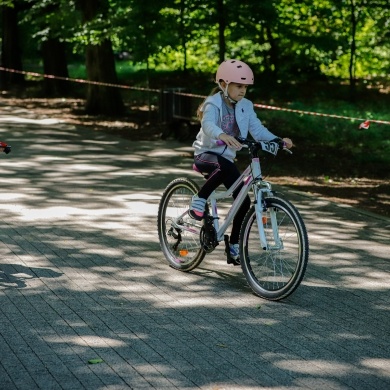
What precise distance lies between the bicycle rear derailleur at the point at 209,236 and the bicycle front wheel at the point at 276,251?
1.22ft

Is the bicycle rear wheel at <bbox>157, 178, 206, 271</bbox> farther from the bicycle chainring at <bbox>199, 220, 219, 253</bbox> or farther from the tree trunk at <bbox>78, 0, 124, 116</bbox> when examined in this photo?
the tree trunk at <bbox>78, 0, 124, 116</bbox>

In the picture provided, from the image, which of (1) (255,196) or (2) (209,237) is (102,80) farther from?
(1) (255,196)

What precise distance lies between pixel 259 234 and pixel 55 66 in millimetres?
24290

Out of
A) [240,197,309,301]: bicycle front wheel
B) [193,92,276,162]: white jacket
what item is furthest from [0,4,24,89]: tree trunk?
[240,197,309,301]: bicycle front wheel

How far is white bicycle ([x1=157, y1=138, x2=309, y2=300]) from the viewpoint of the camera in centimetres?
679

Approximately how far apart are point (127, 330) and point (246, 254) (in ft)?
4.44

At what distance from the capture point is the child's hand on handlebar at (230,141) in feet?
22.5

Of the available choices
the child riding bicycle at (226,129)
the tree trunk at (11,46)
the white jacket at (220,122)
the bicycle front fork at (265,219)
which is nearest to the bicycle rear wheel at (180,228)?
the child riding bicycle at (226,129)

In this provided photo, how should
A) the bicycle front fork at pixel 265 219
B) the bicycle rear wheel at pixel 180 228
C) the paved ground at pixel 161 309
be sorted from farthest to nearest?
the bicycle rear wheel at pixel 180 228 → the bicycle front fork at pixel 265 219 → the paved ground at pixel 161 309

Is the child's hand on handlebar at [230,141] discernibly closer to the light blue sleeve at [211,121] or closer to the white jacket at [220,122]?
the light blue sleeve at [211,121]

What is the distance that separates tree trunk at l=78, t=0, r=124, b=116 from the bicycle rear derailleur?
15.3m

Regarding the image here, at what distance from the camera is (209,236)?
24.9ft

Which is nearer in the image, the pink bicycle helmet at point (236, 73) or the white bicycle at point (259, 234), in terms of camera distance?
the white bicycle at point (259, 234)

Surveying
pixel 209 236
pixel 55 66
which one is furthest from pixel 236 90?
pixel 55 66
